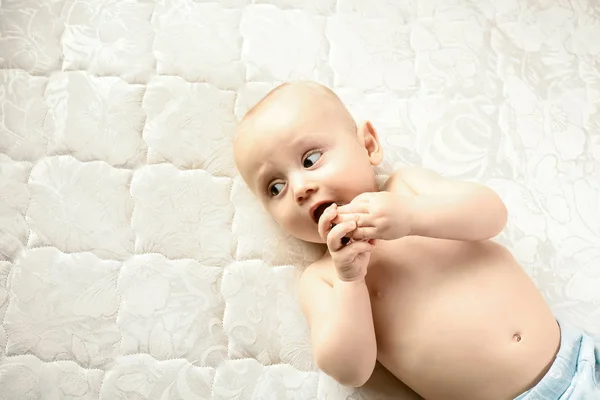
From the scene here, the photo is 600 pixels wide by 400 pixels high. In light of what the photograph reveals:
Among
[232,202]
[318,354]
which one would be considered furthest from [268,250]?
[318,354]

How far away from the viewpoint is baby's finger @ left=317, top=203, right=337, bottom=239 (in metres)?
0.87

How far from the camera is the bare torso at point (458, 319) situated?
922 millimetres

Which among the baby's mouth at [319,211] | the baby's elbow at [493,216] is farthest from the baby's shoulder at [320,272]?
the baby's elbow at [493,216]

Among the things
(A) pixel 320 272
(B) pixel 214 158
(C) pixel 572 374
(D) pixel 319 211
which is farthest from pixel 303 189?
(C) pixel 572 374

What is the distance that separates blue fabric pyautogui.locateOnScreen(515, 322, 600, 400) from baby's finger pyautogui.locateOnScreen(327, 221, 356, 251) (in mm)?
361

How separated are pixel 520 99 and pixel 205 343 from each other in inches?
30.0

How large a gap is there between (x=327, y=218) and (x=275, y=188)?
Answer: 15 cm

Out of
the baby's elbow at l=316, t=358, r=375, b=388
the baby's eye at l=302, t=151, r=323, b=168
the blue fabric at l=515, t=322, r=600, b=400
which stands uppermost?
the baby's eye at l=302, t=151, r=323, b=168

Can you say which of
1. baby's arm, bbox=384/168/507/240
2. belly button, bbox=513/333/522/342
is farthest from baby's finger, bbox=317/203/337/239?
belly button, bbox=513/333/522/342

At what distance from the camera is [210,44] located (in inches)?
47.8

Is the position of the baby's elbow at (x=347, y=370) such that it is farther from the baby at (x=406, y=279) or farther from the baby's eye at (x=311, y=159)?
the baby's eye at (x=311, y=159)

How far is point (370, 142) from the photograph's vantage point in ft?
3.41

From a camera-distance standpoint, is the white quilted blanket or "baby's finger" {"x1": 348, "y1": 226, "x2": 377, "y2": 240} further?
the white quilted blanket

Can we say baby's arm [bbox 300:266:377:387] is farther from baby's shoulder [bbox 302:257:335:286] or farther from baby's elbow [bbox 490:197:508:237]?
baby's elbow [bbox 490:197:508:237]
